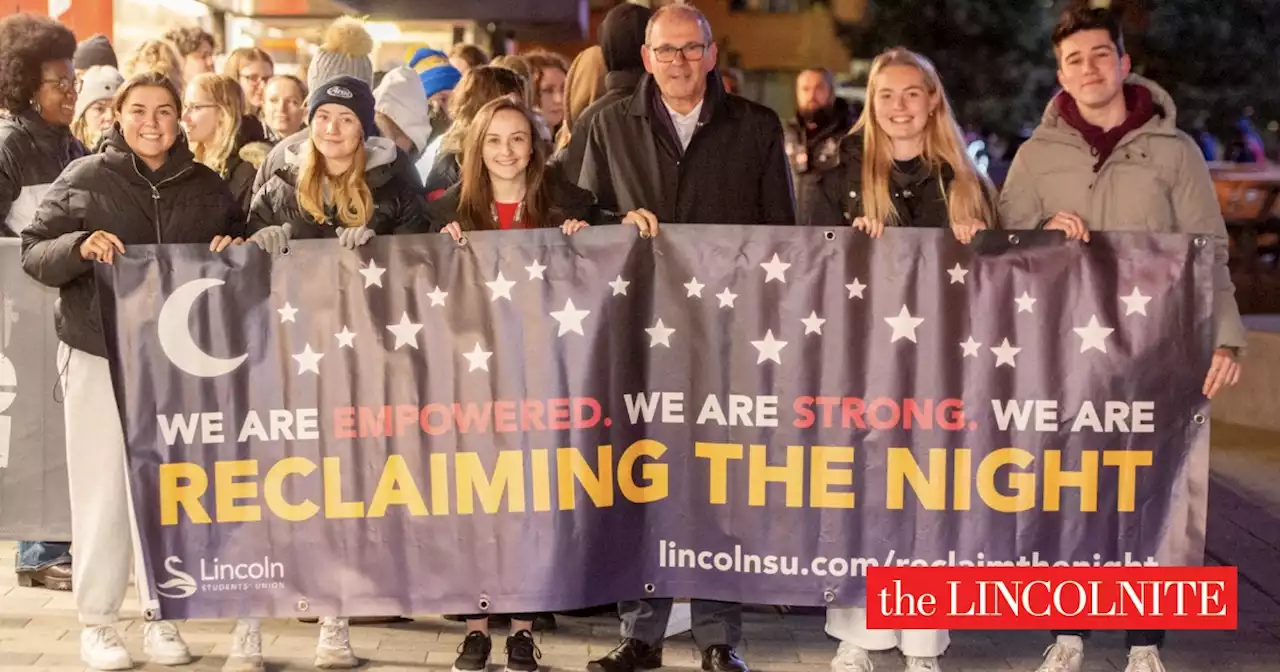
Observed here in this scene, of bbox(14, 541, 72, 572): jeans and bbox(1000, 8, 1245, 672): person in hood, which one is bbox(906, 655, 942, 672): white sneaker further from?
bbox(14, 541, 72, 572): jeans

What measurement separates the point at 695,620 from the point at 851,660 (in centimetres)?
57

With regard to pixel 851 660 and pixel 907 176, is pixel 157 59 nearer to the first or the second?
pixel 907 176

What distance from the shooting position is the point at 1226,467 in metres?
10.5

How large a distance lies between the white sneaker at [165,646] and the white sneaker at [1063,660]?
9.83 feet

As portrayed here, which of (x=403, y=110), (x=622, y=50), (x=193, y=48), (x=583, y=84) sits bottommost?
(x=403, y=110)

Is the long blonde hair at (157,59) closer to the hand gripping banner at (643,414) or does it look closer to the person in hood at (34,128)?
the person in hood at (34,128)

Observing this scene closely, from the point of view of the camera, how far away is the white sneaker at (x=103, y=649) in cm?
607

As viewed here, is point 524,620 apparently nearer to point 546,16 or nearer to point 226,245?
point 226,245

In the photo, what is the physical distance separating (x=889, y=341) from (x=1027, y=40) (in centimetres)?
2165

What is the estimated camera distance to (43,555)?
7.38 meters

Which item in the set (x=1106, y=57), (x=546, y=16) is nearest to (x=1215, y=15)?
(x=546, y=16)

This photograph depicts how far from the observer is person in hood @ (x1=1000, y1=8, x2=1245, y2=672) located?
19.0 ft

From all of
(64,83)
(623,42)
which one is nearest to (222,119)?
(64,83)

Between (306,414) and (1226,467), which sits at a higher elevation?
(306,414)
